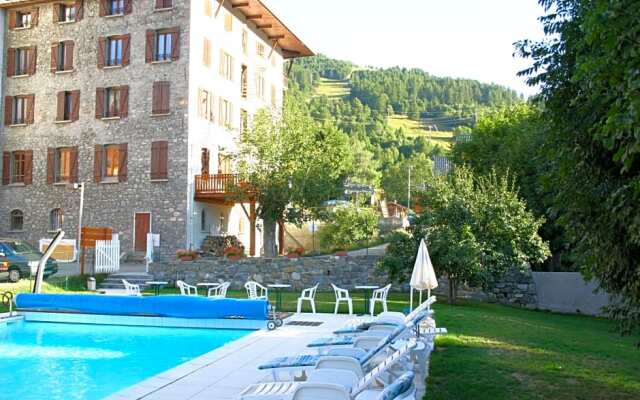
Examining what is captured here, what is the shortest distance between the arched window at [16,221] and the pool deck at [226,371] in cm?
2249

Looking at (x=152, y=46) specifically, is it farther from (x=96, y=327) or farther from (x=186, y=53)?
(x=96, y=327)

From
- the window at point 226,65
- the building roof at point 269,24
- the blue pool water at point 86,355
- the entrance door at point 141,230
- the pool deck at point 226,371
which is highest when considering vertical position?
the building roof at point 269,24

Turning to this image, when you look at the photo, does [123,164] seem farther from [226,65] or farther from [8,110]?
[8,110]

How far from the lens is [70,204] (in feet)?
97.3

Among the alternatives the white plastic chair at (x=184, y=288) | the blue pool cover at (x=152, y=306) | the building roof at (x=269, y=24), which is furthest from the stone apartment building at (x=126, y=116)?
the blue pool cover at (x=152, y=306)

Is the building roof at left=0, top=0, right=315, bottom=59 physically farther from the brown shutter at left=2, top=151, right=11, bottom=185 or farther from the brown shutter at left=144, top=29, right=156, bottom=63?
the brown shutter at left=2, top=151, right=11, bottom=185

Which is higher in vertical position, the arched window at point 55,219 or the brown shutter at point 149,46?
the brown shutter at point 149,46

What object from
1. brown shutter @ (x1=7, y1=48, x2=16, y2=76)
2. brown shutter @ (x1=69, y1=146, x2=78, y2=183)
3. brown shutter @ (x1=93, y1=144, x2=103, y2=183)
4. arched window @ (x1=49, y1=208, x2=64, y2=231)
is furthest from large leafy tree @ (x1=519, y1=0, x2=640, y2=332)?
brown shutter @ (x1=7, y1=48, x2=16, y2=76)

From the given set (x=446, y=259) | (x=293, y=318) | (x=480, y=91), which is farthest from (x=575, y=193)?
(x=480, y=91)

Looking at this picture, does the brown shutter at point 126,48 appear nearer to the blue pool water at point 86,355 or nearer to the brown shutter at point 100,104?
the brown shutter at point 100,104

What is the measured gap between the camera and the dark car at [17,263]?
2006 cm

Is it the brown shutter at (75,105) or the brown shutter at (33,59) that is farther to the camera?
the brown shutter at (33,59)

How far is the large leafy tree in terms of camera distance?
427cm

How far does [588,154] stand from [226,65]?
1077 inches
